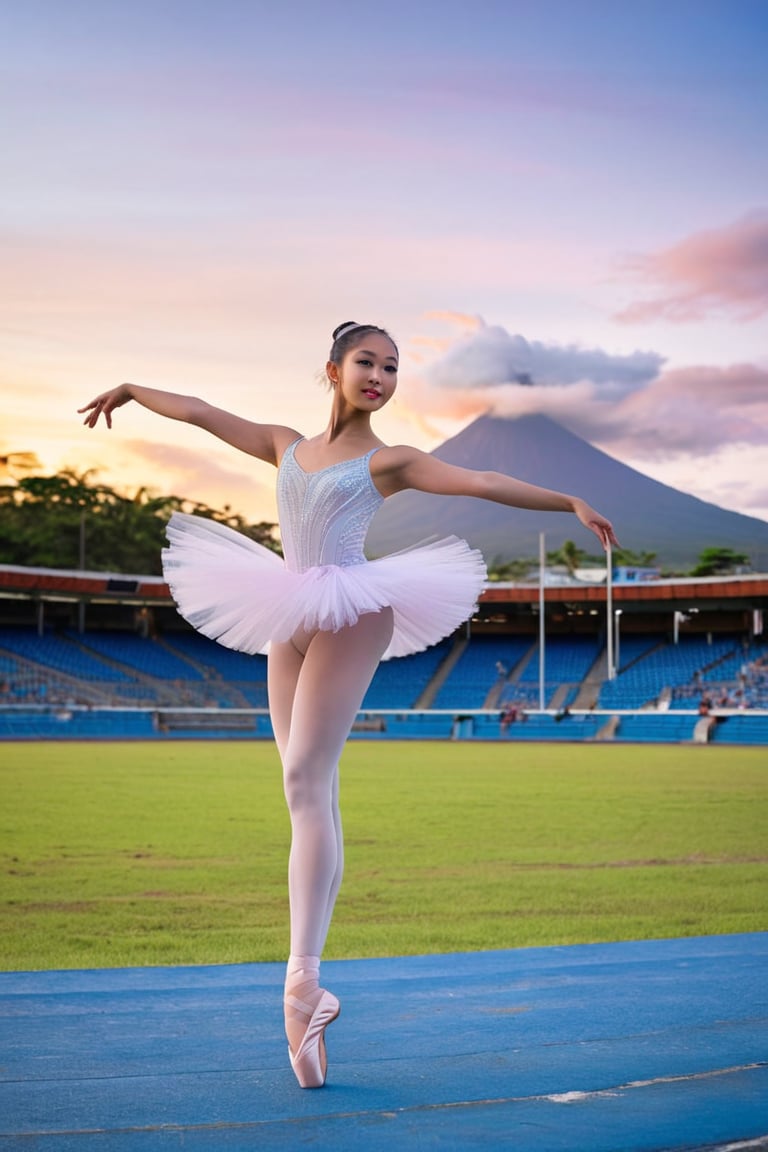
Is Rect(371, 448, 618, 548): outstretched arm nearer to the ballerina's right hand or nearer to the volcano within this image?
the ballerina's right hand

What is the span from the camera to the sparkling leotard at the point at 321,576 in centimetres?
309

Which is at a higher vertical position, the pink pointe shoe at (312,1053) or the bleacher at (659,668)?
the pink pointe shoe at (312,1053)

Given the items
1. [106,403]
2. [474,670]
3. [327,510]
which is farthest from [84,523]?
[327,510]

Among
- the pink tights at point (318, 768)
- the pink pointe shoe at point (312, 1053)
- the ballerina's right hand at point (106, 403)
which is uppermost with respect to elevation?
the ballerina's right hand at point (106, 403)

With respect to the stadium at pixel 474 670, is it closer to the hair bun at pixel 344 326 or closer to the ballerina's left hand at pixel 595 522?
the hair bun at pixel 344 326

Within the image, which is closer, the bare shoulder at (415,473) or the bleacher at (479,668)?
the bare shoulder at (415,473)

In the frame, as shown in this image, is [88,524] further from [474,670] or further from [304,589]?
[304,589]

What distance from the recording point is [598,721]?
1421 inches

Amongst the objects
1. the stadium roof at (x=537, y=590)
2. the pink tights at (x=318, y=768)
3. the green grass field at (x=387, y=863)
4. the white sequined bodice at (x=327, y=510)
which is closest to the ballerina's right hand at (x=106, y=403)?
the white sequined bodice at (x=327, y=510)

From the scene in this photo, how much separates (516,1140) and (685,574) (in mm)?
67153

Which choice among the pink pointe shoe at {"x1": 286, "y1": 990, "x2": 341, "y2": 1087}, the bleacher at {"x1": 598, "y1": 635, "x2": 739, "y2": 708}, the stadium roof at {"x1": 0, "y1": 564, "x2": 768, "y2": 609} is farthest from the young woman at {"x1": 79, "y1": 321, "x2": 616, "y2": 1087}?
the stadium roof at {"x1": 0, "y1": 564, "x2": 768, "y2": 609}

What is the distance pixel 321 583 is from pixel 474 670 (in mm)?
43687

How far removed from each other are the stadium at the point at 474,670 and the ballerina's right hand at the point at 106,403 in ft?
97.4

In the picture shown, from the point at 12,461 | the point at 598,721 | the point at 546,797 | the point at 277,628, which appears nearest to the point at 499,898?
the point at 277,628
